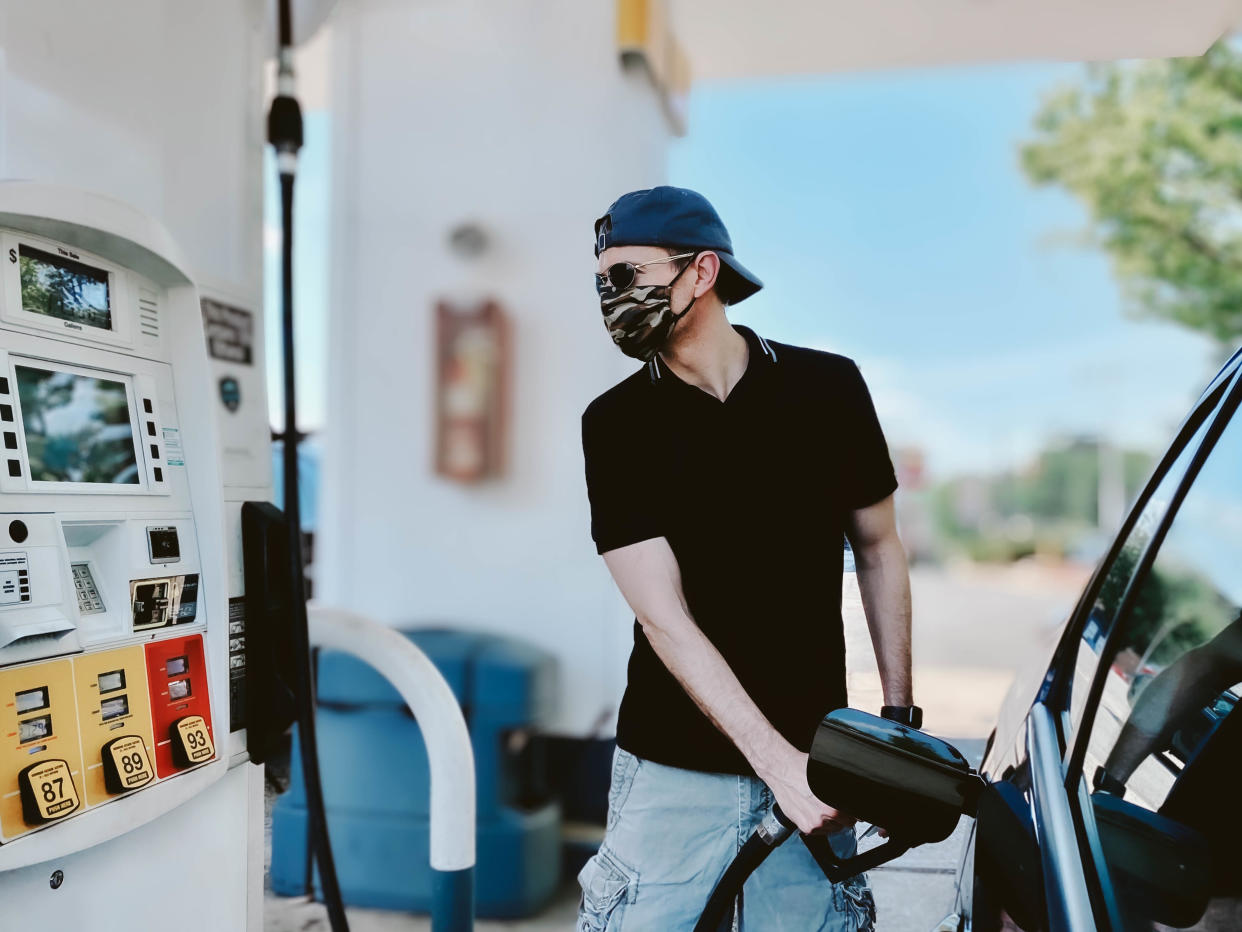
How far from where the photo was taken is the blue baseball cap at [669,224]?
1.52m

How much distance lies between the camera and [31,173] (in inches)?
71.8

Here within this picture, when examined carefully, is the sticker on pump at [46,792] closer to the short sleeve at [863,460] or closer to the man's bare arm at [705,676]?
the man's bare arm at [705,676]

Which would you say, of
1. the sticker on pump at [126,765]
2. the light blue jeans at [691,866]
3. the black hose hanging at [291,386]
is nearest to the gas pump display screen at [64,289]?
the black hose hanging at [291,386]

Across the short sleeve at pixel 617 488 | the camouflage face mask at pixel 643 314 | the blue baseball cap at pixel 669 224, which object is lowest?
the short sleeve at pixel 617 488

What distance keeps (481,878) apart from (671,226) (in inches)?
95.6

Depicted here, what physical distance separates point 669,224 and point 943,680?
305 inches

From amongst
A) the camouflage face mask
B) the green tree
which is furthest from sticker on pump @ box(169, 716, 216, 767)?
the green tree

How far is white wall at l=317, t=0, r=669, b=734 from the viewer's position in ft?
11.6

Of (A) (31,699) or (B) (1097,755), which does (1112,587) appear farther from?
(A) (31,699)

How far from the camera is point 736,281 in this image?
62.7 inches

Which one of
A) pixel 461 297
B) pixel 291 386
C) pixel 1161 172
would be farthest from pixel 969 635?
pixel 291 386

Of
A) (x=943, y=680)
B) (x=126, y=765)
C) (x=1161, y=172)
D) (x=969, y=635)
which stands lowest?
(x=969, y=635)

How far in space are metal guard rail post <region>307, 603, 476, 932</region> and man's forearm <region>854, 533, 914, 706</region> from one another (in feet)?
3.26

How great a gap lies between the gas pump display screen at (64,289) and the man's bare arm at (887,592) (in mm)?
1248
